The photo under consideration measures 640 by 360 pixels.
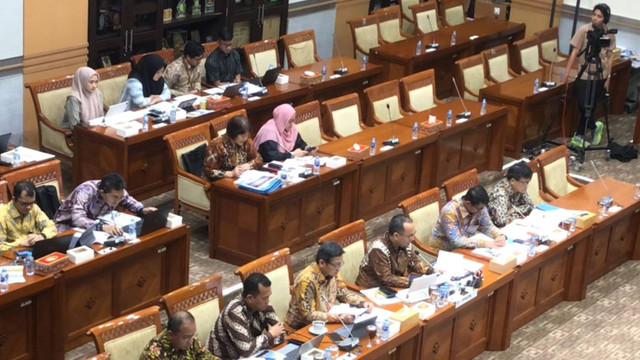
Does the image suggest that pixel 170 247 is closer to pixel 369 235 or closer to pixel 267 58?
pixel 369 235

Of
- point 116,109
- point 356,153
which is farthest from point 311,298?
point 116,109

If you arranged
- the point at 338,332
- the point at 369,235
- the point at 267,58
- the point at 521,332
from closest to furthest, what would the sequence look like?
the point at 338,332, the point at 521,332, the point at 369,235, the point at 267,58

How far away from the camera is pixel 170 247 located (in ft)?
26.0

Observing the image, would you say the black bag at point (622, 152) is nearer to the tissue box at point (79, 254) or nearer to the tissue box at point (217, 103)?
the tissue box at point (217, 103)

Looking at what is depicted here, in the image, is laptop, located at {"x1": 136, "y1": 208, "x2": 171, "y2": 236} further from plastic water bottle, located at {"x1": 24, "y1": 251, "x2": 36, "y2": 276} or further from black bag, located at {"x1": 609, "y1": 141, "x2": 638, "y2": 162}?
black bag, located at {"x1": 609, "y1": 141, "x2": 638, "y2": 162}

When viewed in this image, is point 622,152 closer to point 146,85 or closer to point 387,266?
point 146,85

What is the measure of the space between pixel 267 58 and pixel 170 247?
444cm

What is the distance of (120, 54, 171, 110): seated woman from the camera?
33.0ft

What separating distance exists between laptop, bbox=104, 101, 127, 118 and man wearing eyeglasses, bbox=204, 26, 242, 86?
1.70m

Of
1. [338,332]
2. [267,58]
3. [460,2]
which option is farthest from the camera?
[460,2]

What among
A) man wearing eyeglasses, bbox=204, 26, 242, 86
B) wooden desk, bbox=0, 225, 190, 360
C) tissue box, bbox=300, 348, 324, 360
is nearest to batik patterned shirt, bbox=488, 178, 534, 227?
wooden desk, bbox=0, 225, 190, 360

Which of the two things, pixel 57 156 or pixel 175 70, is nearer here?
pixel 57 156

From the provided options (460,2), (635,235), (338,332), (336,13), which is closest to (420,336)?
(338,332)

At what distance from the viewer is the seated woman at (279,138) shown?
30.8 ft
